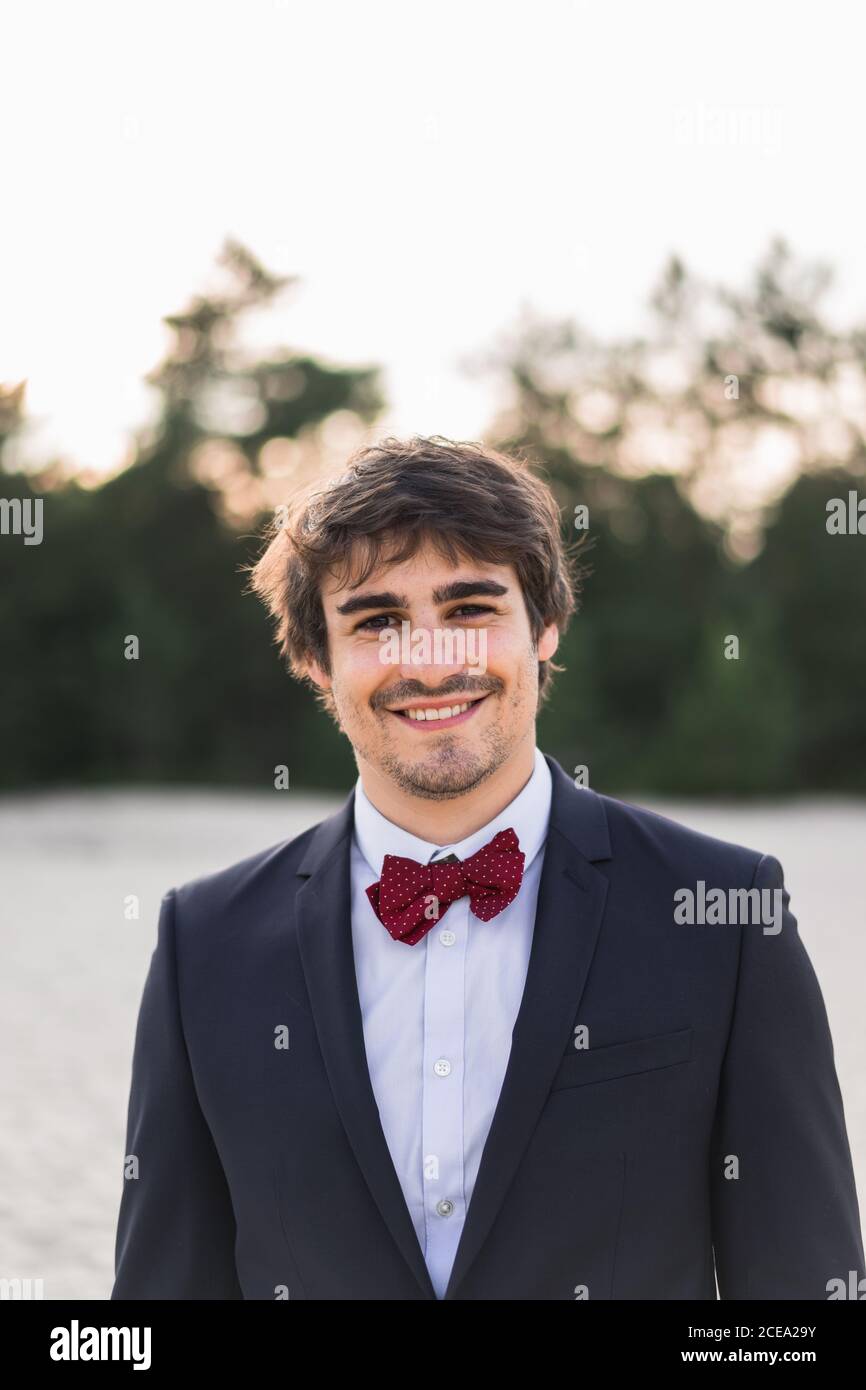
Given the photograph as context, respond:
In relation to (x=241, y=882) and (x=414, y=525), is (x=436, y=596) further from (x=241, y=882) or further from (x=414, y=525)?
(x=241, y=882)

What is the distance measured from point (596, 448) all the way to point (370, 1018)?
26740 millimetres

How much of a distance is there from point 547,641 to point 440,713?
0.52m

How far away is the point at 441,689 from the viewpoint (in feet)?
7.73

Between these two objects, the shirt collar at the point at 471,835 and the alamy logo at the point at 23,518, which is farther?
the alamy logo at the point at 23,518

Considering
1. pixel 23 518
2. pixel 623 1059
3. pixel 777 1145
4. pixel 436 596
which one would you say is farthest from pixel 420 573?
pixel 23 518

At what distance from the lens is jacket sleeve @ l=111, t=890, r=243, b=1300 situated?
2.40m

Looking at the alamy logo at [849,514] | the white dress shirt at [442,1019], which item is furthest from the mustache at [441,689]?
the alamy logo at [849,514]

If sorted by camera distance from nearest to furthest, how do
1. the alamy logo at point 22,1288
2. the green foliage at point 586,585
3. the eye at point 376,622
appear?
the eye at point 376,622, the alamy logo at point 22,1288, the green foliage at point 586,585

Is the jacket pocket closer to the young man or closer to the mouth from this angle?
the young man

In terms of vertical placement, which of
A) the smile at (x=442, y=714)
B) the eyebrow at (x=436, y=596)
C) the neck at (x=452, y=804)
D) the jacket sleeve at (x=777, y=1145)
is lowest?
the jacket sleeve at (x=777, y=1145)

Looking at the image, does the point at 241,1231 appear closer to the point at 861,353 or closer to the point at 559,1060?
the point at 559,1060

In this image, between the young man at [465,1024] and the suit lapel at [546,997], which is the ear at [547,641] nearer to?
the young man at [465,1024]

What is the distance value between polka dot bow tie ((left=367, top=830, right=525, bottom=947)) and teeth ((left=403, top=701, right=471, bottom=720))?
9.7 inches
